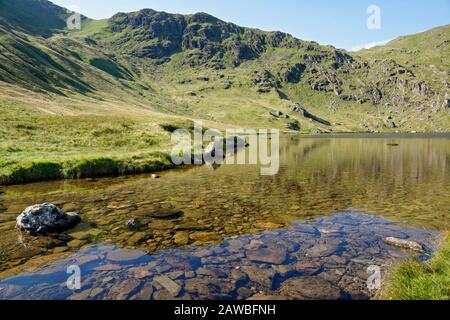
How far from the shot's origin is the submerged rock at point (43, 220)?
15.3 m

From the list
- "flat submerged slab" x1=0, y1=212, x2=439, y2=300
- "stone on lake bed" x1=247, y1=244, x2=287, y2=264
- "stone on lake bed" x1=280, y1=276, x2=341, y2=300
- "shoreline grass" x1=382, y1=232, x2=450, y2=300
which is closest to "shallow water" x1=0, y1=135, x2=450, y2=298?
"flat submerged slab" x1=0, y1=212, x2=439, y2=300

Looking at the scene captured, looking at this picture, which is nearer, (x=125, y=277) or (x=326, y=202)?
(x=125, y=277)

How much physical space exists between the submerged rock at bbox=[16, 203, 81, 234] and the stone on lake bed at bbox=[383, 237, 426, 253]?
15.9 metres

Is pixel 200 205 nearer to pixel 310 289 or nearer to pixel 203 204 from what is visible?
pixel 203 204

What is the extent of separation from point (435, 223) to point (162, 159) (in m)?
33.4

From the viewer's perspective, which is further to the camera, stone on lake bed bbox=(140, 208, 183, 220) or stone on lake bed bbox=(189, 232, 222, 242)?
stone on lake bed bbox=(140, 208, 183, 220)

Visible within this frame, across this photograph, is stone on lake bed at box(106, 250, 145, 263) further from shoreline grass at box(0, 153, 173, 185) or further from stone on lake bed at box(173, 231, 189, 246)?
shoreline grass at box(0, 153, 173, 185)

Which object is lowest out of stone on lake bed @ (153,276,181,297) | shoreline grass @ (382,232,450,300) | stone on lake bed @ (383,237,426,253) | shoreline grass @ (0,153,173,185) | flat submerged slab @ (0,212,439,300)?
stone on lake bed @ (153,276,181,297)

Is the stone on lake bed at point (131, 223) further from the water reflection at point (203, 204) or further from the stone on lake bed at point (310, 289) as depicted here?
the stone on lake bed at point (310, 289)

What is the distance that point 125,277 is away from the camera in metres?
11.1

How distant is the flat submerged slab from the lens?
1000 centimetres

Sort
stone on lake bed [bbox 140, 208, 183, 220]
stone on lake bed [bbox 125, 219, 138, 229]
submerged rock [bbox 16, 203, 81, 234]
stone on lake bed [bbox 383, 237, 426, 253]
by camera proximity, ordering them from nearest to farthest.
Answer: stone on lake bed [bbox 383, 237, 426, 253]
submerged rock [bbox 16, 203, 81, 234]
stone on lake bed [bbox 125, 219, 138, 229]
stone on lake bed [bbox 140, 208, 183, 220]
